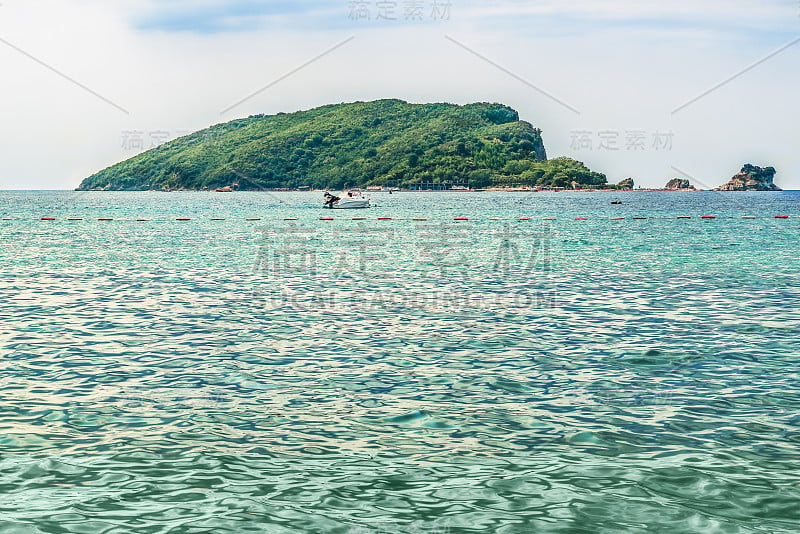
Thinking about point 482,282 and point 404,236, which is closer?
point 482,282

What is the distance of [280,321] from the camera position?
2759 cm

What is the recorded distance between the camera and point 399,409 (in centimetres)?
1633

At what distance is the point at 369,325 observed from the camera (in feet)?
87.3

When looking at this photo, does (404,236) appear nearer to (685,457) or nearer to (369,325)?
(369,325)

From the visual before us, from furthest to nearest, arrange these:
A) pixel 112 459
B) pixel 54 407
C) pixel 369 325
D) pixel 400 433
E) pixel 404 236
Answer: pixel 404 236 → pixel 369 325 → pixel 54 407 → pixel 400 433 → pixel 112 459

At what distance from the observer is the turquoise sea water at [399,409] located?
11.2 meters

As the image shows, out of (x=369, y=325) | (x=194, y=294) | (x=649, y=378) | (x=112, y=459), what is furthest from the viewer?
(x=194, y=294)

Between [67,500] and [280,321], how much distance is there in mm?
16239

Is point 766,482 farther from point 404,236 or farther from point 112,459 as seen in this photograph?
point 404,236

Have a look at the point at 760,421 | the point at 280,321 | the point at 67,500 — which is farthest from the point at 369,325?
the point at 67,500

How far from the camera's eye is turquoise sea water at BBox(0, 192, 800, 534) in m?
11.2

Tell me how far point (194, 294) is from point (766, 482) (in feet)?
88.3

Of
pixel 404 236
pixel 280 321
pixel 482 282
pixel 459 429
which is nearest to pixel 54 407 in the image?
pixel 459 429

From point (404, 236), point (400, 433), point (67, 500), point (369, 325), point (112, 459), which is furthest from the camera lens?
point (404, 236)
